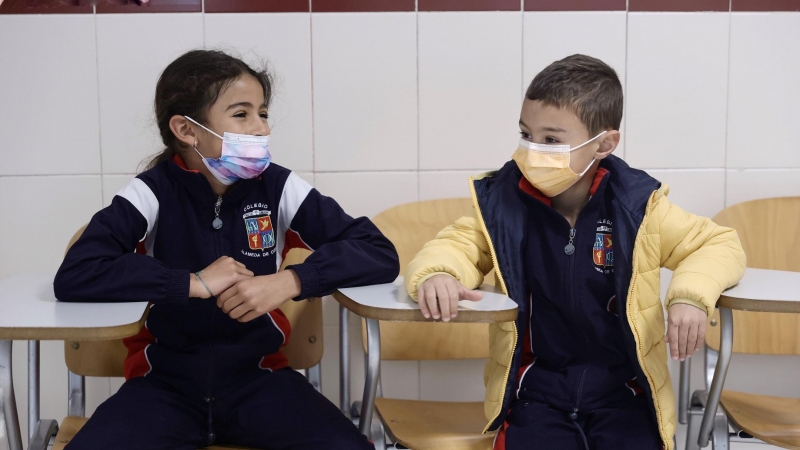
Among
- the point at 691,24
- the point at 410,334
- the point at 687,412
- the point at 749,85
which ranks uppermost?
the point at 691,24

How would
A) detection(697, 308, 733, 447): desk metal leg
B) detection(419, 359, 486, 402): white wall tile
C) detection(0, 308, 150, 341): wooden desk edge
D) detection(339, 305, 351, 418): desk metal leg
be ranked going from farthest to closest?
detection(419, 359, 486, 402): white wall tile → detection(339, 305, 351, 418): desk metal leg → detection(697, 308, 733, 447): desk metal leg → detection(0, 308, 150, 341): wooden desk edge

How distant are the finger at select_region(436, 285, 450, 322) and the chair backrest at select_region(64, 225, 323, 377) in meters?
0.72

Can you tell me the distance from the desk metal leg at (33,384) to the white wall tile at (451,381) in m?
1.27

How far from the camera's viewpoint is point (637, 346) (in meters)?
1.86

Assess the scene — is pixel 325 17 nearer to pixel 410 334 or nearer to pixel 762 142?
pixel 410 334

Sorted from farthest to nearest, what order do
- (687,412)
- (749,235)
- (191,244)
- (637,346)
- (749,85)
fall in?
(749,85)
(749,235)
(687,412)
(191,244)
(637,346)

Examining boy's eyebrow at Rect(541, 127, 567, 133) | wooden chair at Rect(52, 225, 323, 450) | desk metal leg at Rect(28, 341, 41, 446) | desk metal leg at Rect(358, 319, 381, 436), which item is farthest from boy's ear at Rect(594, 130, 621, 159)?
desk metal leg at Rect(28, 341, 41, 446)

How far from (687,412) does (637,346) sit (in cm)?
66

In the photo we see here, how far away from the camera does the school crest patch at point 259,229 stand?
2.12 meters

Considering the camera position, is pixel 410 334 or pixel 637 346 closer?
pixel 637 346

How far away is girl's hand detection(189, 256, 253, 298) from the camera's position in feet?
6.07

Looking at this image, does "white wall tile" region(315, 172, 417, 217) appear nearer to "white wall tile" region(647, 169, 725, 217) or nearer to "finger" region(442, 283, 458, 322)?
"white wall tile" region(647, 169, 725, 217)

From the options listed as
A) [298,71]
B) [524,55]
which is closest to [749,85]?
[524,55]

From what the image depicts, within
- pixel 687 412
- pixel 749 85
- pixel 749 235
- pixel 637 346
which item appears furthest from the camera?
pixel 749 85
